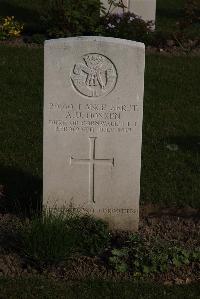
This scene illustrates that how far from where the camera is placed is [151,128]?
866 centimetres

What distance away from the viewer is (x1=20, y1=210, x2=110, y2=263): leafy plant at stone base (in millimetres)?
5430

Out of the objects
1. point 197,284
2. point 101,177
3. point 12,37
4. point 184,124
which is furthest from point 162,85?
point 197,284

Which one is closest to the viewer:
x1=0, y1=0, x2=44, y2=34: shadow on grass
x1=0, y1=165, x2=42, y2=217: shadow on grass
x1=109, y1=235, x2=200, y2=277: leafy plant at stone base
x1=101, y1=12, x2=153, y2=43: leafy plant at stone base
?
x1=109, y1=235, x2=200, y2=277: leafy plant at stone base

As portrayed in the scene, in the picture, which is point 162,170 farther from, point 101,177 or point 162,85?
point 162,85

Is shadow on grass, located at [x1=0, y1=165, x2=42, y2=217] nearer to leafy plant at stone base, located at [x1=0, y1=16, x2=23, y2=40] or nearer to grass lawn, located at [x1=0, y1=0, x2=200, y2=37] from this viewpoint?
leafy plant at stone base, located at [x1=0, y1=16, x2=23, y2=40]

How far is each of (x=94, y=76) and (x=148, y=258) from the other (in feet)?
4.59

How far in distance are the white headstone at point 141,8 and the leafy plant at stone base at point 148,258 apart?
732 cm

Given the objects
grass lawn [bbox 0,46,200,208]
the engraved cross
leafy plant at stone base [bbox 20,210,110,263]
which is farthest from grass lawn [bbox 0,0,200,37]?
leafy plant at stone base [bbox 20,210,110,263]

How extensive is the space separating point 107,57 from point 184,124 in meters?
3.30

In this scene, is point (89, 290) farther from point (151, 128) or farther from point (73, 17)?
point (73, 17)

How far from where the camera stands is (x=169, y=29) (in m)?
13.3

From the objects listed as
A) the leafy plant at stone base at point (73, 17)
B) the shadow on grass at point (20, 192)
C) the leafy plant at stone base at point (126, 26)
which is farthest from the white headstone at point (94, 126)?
the leafy plant at stone base at point (126, 26)

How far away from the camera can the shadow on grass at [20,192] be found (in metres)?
6.44

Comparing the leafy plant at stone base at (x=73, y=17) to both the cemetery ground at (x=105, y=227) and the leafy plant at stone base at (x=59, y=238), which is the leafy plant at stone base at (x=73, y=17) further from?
the leafy plant at stone base at (x=59, y=238)
